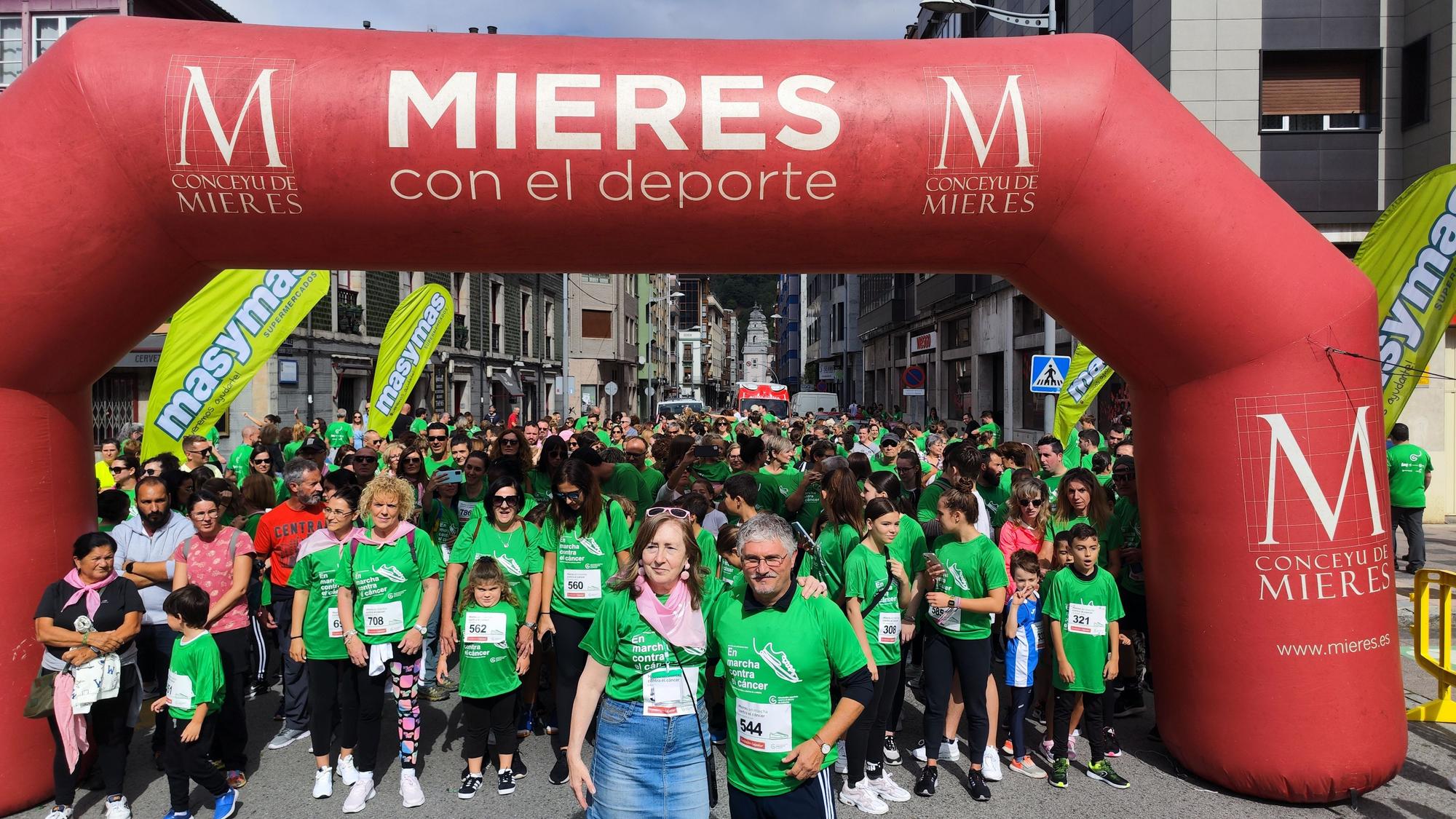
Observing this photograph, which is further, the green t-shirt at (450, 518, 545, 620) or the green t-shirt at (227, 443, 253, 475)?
the green t-shirt at (227, 443, 253, 475)

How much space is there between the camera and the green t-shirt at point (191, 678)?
4.55 meters

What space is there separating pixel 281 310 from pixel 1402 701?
27.6ft

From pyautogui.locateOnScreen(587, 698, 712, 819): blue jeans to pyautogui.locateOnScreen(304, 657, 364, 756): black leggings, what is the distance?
221 centimetres

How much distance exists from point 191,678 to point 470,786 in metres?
1.52

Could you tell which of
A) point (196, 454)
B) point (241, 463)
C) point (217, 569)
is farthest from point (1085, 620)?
point (241, 463)

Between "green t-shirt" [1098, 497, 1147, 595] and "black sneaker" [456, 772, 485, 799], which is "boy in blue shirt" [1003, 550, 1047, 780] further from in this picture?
"black sneaker" [456, 772, 485, 799]

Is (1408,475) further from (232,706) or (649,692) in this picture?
(232,706)

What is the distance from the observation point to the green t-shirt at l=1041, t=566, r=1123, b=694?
5031mm

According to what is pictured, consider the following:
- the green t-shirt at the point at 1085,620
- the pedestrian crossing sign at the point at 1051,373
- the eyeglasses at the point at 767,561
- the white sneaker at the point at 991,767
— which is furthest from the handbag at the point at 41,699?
the pedestrian crossing sign at the point at 1051,373

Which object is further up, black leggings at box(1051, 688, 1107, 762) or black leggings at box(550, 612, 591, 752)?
black leggings at box(550, 612, 591, 752)

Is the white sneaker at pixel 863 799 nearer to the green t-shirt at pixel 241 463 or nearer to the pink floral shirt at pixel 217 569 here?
the pink floral shirt at pixel 217 569

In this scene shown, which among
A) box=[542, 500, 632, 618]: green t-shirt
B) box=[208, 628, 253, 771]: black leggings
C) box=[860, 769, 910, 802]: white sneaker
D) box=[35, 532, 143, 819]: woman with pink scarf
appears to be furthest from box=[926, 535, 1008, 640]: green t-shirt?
box=[35, 532, 143, 819]: woman with pink scarf

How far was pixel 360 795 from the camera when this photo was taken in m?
4.85

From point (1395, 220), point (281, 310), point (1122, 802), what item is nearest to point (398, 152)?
point (281, 310)
